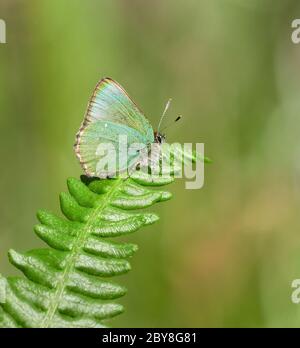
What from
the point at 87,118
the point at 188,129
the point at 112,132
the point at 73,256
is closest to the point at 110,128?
the point at 112,132

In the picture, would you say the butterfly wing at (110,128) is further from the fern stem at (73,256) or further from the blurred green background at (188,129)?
the blurred green background at (188,129)

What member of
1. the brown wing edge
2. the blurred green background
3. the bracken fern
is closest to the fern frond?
the bracken fern

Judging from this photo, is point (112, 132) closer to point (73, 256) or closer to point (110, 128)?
point (110, 128)

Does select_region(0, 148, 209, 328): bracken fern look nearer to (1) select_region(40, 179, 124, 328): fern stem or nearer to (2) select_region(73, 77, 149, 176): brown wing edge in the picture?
(1) select_region(40, 179, 124, 328): fern stem

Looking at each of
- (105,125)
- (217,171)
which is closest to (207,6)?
(217,171)
